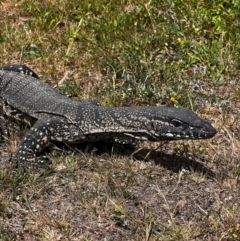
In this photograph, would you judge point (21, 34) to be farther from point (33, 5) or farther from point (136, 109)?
point (136, 109)

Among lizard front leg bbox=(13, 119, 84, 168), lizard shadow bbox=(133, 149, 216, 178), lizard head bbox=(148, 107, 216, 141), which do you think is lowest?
lizard shadow bbox=(133, 149, 216, 178)

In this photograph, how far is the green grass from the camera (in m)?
7.28

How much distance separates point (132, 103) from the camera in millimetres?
9516

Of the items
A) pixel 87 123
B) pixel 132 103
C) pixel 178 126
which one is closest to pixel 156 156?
pixel 178 126

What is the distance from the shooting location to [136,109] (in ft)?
26.7

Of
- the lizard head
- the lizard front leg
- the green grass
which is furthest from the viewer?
the lizard front leg

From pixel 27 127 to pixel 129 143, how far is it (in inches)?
51.7

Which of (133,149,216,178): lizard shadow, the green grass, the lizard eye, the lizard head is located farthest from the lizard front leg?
the lizard eye

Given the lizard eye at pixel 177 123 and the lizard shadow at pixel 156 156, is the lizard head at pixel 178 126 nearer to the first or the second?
the lizard eye at pixel 177 123

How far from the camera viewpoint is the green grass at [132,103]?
287 inches

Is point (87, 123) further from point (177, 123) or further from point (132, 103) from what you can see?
point (132, 103)

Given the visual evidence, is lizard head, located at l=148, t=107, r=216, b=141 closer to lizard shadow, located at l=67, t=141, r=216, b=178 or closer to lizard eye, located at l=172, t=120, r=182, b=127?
lizard eye, located at l=172, t=120, r=182, b=127

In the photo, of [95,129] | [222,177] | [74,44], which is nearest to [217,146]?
[222,177]

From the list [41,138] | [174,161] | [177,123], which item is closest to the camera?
[177,123]
